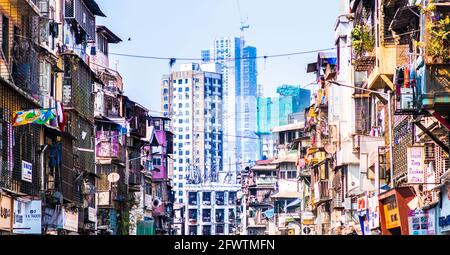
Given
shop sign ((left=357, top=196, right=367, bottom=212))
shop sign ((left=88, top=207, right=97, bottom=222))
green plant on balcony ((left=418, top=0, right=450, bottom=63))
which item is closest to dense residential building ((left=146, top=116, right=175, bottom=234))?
shop sign ((left=88, top=207, right=97, bottom=222))

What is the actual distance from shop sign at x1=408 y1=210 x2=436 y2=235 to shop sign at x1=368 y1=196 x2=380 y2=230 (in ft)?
30.3

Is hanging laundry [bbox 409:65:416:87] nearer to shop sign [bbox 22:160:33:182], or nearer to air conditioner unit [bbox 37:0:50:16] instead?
shop sign [bbox 22:160:33:182]

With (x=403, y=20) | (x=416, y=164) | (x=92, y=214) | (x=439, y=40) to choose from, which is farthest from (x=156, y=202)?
(x=439, y=40)

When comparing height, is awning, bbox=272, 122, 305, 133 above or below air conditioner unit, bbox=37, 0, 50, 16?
above

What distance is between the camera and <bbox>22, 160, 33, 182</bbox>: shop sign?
176 feet

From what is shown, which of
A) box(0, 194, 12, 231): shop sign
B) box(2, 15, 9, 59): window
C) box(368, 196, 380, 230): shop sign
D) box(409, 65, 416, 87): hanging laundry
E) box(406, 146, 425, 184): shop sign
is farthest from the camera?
box(368, 196, 380, 230): shop sign

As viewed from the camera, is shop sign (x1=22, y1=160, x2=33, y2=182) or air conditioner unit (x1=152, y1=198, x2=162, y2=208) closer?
shop sign (x1=22, y1=160, x2=33, y2=182)

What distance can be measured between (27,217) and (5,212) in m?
4.32

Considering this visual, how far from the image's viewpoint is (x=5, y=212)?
47312 millimetres

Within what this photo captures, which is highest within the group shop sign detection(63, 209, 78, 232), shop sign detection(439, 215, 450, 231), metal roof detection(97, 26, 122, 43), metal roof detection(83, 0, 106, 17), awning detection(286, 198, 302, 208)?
metal roof detection(97, 26, 122, 43)

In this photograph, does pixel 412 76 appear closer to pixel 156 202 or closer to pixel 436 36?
pixel 436 36

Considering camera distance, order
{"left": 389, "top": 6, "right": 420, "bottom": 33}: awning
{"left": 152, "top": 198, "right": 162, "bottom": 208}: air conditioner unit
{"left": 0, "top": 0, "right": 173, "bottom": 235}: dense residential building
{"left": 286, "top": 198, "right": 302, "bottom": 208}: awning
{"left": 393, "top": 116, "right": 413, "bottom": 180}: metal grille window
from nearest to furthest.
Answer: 1. {"left": 389, "top": 6, "right": 420, "bottom": 33}: awning
2. {"left": 393, "top": 116, "right": 413, "bottom": 180}: metal grille window
3. {"left": 0, "top": 0, "right": 173, "bottom": 235}: dense residential building
4. {"left": 152, "top": 198, "right": 162, "bottom": 208}: air conditioner unit
5. {"left": 286, "top": 198, "right": 302, "bottom": 208}: awning
